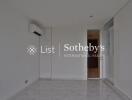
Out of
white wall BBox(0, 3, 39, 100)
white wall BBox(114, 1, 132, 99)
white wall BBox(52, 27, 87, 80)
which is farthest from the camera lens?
white wall BBox(52, 27, 87, 80)

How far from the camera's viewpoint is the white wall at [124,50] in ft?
12.5

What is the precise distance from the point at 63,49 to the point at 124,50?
356cm

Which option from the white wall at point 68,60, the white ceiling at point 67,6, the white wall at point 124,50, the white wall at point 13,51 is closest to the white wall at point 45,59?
the white wall at point 68,60

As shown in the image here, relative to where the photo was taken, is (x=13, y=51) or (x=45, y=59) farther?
(x=45, y=59)

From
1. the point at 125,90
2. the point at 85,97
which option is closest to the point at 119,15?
the point at 125,90

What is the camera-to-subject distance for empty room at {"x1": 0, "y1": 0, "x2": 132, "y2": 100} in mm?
3914

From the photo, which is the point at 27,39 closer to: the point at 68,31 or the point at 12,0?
the point at 12,0

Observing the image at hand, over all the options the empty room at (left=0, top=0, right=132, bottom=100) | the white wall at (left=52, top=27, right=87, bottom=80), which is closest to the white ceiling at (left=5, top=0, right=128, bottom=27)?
the empty room at (left=0, top=0, right=132, bottom=100)

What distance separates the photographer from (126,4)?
3.99m

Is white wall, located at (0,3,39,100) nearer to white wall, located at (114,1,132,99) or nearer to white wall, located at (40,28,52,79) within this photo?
white wall, located at (40,28,52,79)

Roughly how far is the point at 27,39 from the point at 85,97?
279 cm

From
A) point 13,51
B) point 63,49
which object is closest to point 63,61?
point 63,49

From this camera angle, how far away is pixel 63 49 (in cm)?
735

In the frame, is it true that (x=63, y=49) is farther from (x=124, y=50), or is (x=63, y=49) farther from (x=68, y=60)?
(x=124, y=50)
